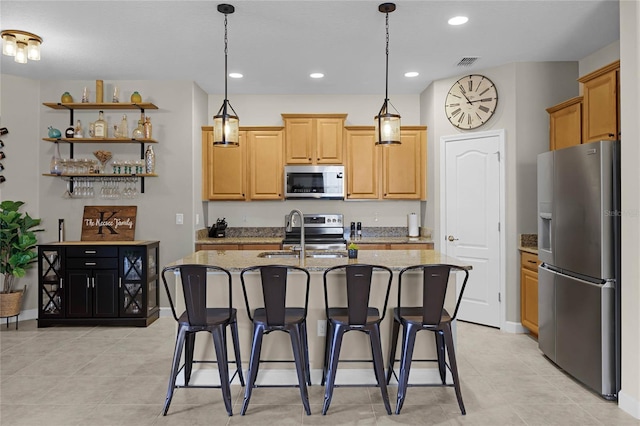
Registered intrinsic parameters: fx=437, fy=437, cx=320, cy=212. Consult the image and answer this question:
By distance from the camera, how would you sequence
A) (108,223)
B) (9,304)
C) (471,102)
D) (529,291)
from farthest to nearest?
(108,223) < (471,102) < (9,304) < (529,291)

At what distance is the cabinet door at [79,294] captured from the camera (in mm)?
4637

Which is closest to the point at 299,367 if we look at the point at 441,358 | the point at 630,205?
the point at 441,358

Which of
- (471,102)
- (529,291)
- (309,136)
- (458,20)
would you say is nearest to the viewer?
(458,20)

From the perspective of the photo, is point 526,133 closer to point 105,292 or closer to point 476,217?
point 476,217

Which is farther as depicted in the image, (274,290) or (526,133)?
→ (526,133)

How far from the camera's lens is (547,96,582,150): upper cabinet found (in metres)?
3.76

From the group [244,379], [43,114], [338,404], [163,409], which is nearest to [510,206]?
[338,404]

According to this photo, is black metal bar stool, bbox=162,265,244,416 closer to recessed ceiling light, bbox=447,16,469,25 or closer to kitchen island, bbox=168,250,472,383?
kitchen island, bbox=168,250,472,383

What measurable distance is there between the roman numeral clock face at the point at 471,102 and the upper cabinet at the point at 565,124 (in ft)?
2.02

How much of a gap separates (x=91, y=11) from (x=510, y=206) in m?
4.19

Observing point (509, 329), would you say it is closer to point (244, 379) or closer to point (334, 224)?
point (334, 224)

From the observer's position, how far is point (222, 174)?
5.54m

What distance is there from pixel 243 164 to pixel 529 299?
11.8ft

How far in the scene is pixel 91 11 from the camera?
3.36 meters
